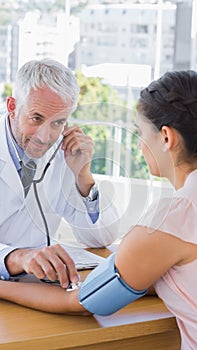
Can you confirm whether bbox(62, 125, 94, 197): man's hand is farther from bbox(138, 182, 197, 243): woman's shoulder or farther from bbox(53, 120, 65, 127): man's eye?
bbox(138, 182, 197, 243): woman's shoulder

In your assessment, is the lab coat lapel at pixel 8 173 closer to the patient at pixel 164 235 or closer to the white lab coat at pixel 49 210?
the white lab coat at pixel 49 210

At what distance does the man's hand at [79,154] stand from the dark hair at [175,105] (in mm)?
249

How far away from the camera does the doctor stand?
1.58m

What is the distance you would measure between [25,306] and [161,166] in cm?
43

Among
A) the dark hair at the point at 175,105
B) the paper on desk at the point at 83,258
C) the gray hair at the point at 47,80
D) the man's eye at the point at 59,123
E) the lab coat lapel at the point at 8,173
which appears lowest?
the paper on desk at the point at 83,258

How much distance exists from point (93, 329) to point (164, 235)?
242 mm

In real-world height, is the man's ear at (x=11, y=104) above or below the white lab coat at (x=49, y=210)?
above

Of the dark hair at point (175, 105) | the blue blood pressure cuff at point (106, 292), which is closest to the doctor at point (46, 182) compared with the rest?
the blue blood pressure cuff at point (106, 292)

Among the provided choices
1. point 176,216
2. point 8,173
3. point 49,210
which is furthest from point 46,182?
point 176,216

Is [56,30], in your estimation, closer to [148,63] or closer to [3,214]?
[148,63]

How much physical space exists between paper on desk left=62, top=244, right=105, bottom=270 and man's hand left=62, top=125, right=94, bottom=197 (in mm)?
178

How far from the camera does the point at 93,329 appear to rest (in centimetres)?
136

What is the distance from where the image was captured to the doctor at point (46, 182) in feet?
5.17

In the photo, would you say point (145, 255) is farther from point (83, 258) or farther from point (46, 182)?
point (83, 258)
